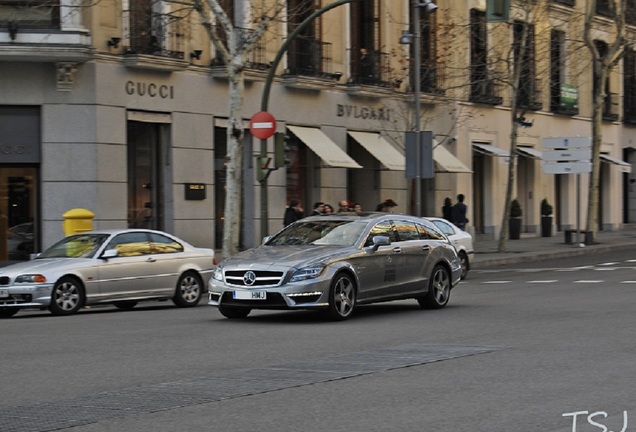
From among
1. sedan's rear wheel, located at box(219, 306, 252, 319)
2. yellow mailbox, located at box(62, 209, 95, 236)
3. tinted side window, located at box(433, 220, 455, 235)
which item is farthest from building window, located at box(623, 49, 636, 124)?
sedan's rear wheel, located at box(219, 306, 252, 319)

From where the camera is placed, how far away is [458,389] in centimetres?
1041

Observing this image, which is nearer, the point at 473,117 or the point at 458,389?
the point at 458,389

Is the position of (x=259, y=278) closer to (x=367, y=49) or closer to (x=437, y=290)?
(x=437, y=290)

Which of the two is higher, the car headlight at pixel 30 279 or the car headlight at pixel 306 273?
the car headlight at pixel 306 273

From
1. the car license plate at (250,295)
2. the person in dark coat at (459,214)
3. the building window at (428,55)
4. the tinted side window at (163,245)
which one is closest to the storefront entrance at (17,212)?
the tinted side window at (163,245)

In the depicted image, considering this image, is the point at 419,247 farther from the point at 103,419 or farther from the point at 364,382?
the point at 103,419

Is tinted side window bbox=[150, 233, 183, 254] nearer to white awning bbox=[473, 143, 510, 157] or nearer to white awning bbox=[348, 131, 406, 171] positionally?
white awning bbox=[348, 131, 406, 171]

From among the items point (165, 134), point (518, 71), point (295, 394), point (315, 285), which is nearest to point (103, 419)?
point (295, 394)

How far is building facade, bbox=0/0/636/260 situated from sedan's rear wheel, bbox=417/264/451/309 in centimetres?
874

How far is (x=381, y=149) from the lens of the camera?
129 feet

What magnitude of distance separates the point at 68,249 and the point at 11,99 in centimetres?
975

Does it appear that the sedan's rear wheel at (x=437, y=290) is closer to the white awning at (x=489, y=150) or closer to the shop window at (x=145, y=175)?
the shop window at (x=145, y=175)

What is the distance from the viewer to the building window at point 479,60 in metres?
44.1

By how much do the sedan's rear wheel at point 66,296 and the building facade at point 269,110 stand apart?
8.29 metres
